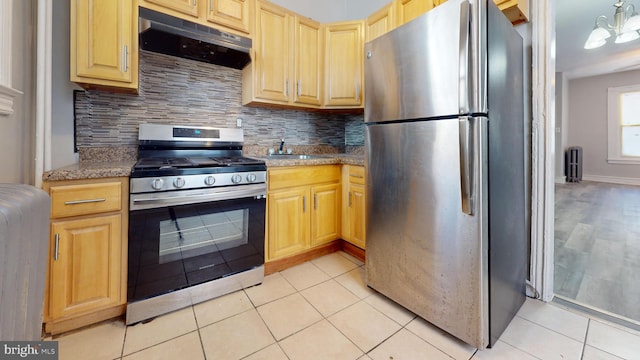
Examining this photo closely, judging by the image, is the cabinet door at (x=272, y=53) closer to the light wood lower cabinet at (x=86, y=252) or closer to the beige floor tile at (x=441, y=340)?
the light wood lower cabinet at (x=86, y=252)

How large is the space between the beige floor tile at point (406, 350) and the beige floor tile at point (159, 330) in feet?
3.31

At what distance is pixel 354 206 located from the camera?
224 centimetres

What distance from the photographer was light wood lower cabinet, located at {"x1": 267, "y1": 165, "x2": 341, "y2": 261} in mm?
1975

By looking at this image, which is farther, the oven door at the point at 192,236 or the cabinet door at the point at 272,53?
the cabinet door at the point at 272,53

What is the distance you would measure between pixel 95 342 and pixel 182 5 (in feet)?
6.86

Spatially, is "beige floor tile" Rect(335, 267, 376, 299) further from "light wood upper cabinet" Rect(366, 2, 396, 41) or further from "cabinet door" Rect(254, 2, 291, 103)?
"light wood upper cabinet" Rect(366, 2, 396, 41)

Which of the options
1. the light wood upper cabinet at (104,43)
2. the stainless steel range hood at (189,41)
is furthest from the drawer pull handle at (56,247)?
the stainless steel range hood at (189,41)

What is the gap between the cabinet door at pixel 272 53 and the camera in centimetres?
217

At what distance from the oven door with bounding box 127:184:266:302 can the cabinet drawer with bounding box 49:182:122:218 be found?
0.09m

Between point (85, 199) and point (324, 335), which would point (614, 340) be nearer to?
point (324, 335)

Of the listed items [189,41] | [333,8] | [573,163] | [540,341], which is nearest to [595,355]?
[540,341]

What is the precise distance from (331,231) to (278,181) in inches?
28.1

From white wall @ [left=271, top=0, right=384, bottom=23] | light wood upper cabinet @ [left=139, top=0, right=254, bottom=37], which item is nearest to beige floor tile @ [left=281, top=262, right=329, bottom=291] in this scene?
light wood upper cabinet @ [left=139, top=0, right=254, bottom=37]

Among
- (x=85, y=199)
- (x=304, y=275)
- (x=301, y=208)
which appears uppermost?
(x=85, y=199)
